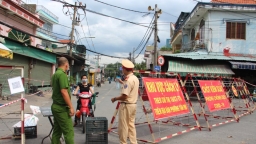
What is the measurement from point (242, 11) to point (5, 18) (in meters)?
18.1

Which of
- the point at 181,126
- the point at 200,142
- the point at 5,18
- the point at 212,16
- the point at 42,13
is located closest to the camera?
the point at 200,142

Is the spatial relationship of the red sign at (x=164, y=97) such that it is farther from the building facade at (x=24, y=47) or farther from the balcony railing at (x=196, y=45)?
the balcony railing at (x=196, y=45)

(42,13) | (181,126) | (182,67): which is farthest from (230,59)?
(42,13)

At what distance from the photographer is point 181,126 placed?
25.9 feet

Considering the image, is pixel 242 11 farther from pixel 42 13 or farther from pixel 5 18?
pixel 42 13

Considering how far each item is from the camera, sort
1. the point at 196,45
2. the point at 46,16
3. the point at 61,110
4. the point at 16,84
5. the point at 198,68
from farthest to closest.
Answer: the point at 46,16 < the point at 196,45 < the point at 198,68 < the point at 16,84 < the point at 61,110

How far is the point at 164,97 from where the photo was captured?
249 inches

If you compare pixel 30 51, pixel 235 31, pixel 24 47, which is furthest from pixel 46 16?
pixel 235 31

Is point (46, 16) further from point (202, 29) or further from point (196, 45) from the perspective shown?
point (202, 29)

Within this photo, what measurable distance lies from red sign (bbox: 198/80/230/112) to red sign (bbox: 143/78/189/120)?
5.22 ft

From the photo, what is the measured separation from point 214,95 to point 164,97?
3.14m

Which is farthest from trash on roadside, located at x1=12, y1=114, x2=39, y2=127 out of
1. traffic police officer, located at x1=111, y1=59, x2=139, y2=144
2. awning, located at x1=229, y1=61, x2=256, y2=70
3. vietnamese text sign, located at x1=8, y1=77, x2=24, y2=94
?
awning, located at x1=229, y1=61, x2=256, y2=70

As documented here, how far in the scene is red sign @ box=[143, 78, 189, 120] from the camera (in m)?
5.91

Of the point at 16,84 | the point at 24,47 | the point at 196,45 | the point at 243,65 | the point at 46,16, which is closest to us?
the point at 16,84
